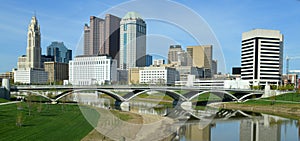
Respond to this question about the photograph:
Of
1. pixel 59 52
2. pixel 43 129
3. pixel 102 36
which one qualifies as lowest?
pixel 43 129

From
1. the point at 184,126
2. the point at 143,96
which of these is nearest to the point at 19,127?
the point at 184,126

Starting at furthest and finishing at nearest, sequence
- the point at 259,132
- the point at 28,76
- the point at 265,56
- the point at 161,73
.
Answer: the point at 28,76 → the point at 265,56 → the point at 161,73 → the point at 259,132

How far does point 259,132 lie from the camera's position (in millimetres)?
14664

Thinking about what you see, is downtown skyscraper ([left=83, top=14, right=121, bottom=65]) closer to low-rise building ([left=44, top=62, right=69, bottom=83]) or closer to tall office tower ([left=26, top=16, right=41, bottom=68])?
low-rise building ([left=44, top=62, right=69, bottom=83])

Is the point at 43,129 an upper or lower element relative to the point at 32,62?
lower

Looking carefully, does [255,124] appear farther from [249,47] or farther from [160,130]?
[249,47]

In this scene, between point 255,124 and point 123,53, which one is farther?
point 255,124

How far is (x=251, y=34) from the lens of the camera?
50.7m

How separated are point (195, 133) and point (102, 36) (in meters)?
5.88

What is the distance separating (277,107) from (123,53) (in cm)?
2119

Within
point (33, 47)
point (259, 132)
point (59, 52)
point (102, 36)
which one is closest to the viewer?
point (102, 36)

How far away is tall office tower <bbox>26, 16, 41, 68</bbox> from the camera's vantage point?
68375 mm

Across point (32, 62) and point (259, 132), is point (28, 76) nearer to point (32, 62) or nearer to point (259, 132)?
point (32, 62)

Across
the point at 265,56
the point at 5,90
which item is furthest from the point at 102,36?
the point at 265,56
